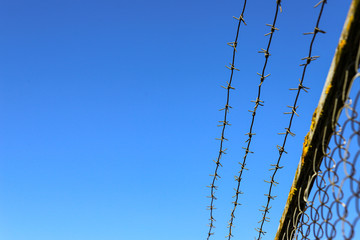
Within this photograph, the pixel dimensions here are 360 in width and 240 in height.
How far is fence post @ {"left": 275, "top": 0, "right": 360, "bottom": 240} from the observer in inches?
50.5

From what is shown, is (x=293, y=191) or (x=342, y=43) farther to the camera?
(x=293, y=191)

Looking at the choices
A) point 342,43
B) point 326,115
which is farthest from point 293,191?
point 342,43

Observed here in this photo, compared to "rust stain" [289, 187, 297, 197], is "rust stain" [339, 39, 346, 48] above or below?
above

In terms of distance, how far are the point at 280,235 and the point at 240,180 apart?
439 mm


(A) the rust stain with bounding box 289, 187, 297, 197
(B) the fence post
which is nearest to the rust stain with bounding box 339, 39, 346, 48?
(B) the fence post

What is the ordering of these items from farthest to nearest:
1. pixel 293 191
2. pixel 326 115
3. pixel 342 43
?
pixel 293 191 < pixel 326 115 < pixel 342 43

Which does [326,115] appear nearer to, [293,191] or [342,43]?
[342,43]

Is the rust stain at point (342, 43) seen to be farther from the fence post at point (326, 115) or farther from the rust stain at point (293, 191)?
the rust stain at point (293, 191)

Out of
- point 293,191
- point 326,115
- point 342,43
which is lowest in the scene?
point 293,191

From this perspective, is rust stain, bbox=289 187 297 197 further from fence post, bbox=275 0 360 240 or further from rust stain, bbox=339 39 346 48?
rust stain, bbox=339 39 346 48

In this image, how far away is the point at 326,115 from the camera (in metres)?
1.46

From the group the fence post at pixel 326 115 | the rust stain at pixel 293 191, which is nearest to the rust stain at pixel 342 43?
the fence post at pixel 326 115

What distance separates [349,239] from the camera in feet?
4.23

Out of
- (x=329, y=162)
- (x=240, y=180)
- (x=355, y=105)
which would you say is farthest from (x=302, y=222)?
(x=355, y=105)
